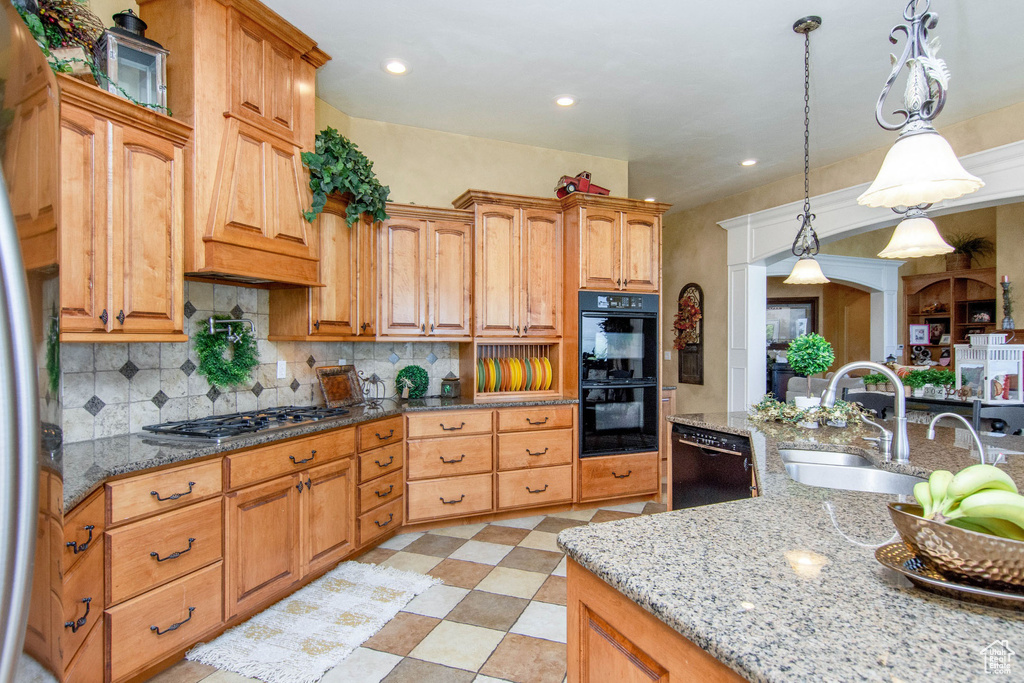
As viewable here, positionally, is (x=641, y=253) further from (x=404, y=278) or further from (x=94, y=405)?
(x=94, y=405)

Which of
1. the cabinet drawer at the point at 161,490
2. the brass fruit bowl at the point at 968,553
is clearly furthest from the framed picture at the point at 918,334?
the cabinet drawer at the point at 161,490

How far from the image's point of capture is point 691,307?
6250 mm

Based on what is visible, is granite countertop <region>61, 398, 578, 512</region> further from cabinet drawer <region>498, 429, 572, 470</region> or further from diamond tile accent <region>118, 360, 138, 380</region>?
cabinet drawer <region>498, 429, 572, 470</region>

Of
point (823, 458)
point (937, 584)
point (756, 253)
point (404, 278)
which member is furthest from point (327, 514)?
point (756, 253)

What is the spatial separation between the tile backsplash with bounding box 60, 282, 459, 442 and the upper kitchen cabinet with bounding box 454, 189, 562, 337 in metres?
0.88

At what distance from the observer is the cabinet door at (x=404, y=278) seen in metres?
3.52

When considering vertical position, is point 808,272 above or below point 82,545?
above

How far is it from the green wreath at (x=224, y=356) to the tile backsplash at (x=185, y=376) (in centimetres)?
4

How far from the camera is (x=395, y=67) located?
3.07m

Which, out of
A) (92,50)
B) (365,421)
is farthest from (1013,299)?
(92,50)

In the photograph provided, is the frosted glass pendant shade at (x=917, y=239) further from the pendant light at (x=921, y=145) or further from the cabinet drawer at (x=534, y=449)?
the cabinet drawer at (x=534, y=449)

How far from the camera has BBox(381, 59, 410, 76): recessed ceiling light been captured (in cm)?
301

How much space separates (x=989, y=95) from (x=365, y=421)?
14.8 ft

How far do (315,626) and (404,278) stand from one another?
214cm
